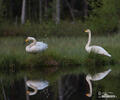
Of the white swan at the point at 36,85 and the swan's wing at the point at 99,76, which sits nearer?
the white swan at the point at 36,85

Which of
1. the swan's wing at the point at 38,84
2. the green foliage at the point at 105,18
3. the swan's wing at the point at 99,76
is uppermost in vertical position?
the green foliage at the point at 105,18

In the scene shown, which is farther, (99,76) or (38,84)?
(99,76)

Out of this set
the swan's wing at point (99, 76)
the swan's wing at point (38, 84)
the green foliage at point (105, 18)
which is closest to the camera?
the swan's wing at point (38, 84)

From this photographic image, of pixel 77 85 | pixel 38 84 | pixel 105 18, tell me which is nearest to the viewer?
pixel 77 85

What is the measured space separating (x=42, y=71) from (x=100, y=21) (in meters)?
10.8

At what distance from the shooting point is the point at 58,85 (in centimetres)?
1130

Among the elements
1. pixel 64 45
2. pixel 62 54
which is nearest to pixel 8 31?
pixel 64 45

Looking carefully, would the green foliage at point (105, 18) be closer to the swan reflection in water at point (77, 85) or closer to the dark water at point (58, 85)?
the dark water at point (58, 85)

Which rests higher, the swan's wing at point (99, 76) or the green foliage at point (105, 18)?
the green foliage at point (105, 18)

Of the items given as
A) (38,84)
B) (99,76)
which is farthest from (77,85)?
(99,76)

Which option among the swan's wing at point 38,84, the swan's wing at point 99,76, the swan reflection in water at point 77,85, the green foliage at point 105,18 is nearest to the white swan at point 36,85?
the swan's wing at point 38,84

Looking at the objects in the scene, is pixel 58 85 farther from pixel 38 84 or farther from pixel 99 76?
pixel 99 76

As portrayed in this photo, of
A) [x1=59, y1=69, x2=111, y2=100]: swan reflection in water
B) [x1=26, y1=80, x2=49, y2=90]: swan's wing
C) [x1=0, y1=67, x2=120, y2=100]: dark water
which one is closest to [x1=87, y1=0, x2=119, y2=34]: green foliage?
[x1=0, y1=67, x2=120, y2=100]: dark water

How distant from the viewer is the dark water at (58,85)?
979 centimetres
